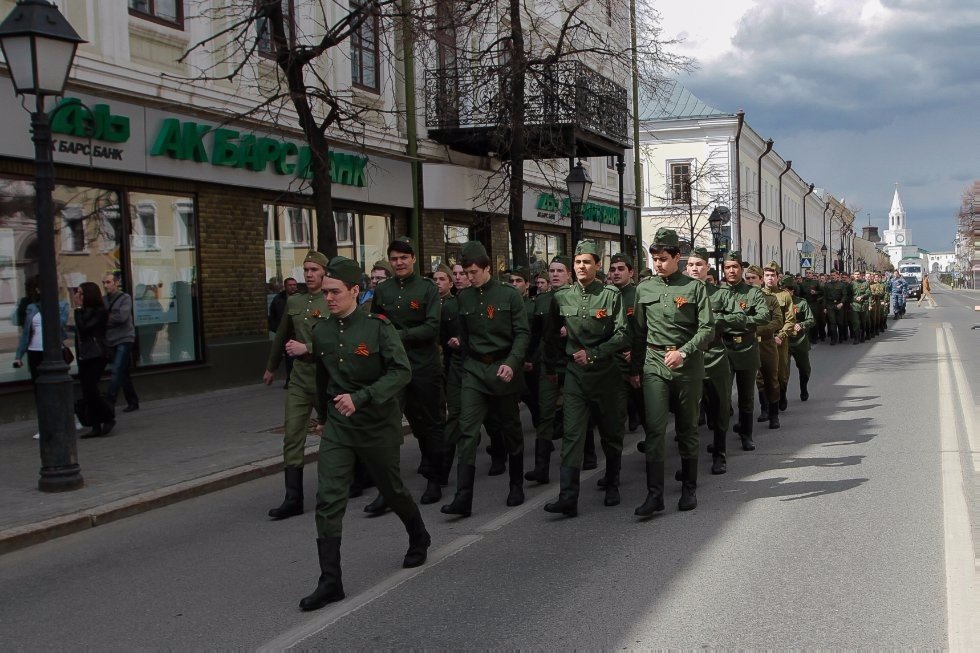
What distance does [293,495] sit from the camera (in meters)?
7.38

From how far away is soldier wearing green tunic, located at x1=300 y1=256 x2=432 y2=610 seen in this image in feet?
17.1

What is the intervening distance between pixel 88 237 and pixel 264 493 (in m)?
6.34

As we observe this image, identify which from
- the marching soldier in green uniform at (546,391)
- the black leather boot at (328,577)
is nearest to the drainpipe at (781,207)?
the marching soldier in green uniform at (546,391)

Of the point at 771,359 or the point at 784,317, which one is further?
the point at 784,317

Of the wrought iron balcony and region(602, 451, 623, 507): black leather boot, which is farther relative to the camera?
the wrought iron balcony

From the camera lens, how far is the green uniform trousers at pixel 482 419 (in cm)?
712

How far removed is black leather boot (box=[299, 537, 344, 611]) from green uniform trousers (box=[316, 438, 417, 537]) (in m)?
0.05

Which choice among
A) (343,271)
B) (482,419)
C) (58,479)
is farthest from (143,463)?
(343,271)

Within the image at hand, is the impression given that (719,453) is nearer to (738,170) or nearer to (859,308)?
(859,308)

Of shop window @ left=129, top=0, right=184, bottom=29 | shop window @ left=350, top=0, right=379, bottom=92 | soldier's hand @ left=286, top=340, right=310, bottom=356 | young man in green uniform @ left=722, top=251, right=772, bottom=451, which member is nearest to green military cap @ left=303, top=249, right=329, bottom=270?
soldier's hand @ left=286, top=340, right=310, bottom=356

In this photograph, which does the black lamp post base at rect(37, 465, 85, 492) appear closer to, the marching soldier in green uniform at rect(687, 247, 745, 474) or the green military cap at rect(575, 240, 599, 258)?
the green military cap at rect(575, 240, 599, 258)

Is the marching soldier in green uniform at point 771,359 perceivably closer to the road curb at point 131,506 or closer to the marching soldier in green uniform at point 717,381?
the marching soldier in green uniform at point 717,381

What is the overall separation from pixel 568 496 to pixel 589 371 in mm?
890

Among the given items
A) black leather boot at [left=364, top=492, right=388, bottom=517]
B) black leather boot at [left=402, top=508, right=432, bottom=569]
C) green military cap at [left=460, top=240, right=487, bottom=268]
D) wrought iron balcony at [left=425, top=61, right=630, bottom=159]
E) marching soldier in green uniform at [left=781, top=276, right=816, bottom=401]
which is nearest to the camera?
black leather boot at [left=402, top=508, right=432, bottom=569]
